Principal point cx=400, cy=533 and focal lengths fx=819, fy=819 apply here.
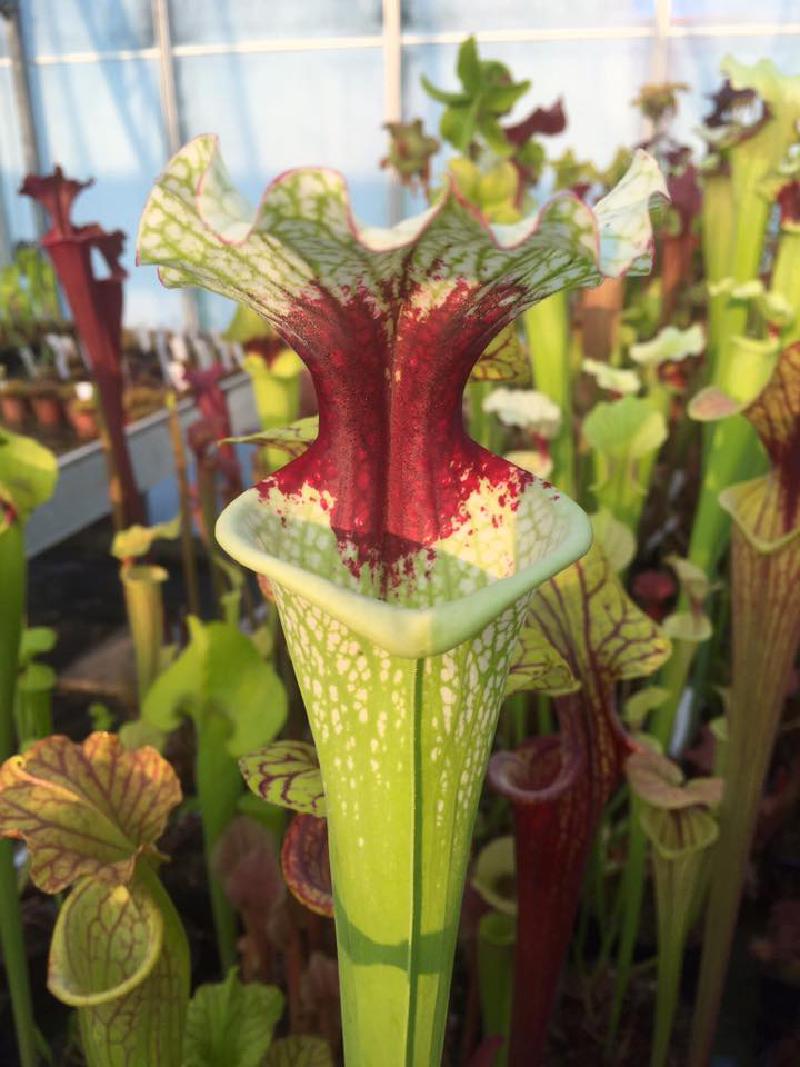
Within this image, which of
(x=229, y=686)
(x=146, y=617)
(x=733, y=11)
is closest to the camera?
(x=229, y=686)

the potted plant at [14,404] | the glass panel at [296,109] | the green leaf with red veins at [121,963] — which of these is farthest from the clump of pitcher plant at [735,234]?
the glass panel at [296,109]

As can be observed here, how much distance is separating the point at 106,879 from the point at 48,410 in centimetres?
296

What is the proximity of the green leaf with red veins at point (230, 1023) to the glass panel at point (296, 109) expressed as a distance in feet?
17.0

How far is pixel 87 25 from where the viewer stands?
523 cm

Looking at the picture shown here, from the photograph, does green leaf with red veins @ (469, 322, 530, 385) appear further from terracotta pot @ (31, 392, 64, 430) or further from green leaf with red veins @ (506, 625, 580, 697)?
terracotta pot @ (31, 392, 64, 430)

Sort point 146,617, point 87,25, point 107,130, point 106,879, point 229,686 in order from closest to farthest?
point 106,879
point 229,686
point 146,617
point 87,25
point 107,130

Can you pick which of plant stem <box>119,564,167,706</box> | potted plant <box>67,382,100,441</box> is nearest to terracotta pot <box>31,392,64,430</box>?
potted plant <box>67,382,100,441</box>

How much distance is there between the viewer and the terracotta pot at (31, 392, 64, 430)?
3.16 metres

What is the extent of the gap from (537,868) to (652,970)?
725mm

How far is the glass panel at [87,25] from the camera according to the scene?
5.18 meters

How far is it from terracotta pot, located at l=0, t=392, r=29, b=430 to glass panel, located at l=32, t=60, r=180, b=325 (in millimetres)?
2400

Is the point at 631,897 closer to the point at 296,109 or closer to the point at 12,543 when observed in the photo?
the point at 12,543

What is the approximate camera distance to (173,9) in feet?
16.9

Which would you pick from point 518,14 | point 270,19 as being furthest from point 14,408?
point 518,14
